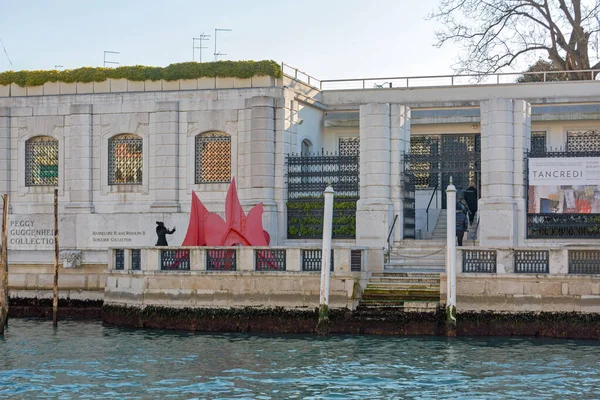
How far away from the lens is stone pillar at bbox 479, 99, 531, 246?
109 feet

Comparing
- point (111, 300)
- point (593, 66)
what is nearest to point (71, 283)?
point (111, 300)

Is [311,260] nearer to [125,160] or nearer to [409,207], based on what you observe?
[409,207]

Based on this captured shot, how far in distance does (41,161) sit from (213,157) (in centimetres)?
617

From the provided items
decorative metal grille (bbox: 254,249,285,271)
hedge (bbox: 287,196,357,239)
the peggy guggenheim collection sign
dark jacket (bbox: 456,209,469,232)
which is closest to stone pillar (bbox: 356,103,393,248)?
hedge (bbox: 287,196,357,239)

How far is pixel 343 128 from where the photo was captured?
40.7 m

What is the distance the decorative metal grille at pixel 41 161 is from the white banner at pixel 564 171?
15.9m

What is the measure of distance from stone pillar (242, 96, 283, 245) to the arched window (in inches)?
122

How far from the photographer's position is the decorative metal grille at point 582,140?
127ft

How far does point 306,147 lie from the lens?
39312 millimetres

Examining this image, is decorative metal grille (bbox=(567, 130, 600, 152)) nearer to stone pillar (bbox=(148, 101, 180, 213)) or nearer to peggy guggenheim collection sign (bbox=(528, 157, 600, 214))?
peggy guggenheim collection sign (bbox=(528, 157, 600, 214))

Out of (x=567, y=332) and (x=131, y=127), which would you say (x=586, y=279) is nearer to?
(x=567, y=332)

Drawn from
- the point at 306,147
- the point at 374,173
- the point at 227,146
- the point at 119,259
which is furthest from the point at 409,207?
the point at 119,259

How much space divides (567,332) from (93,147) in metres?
17.7

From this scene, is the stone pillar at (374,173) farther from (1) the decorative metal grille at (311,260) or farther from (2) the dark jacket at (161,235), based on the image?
(2) the dark jacket at (161,235)
